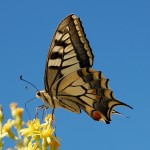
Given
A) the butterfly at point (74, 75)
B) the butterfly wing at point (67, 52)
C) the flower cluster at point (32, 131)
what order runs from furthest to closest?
the butterfly wing at point (67, 52) < the butterfly at point (74, 75) < the flower cluster at point (32, 131)

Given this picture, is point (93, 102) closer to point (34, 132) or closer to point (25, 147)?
point (34, 132)

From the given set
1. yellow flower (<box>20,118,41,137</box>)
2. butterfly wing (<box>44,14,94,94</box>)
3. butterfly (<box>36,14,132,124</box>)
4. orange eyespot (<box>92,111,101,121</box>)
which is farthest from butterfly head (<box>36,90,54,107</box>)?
yellow flower (<box>20,118,41,137</box>)

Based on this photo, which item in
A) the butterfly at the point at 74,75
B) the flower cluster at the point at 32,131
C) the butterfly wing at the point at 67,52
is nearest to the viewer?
the flower cluster at the point at 32,131

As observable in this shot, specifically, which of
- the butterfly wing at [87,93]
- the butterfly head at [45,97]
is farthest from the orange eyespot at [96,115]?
the butterfly head at [45,97]

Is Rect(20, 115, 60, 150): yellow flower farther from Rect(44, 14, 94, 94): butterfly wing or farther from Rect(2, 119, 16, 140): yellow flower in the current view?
Rect(44, 14, 94, 94): butterfly wing

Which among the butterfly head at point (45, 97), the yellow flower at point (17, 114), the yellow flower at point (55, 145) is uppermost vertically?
the butterfly head at point (45, 97)

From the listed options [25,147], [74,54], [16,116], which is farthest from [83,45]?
[25,147]

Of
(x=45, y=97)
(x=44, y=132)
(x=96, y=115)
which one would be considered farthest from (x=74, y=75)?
(x=44, y=132)

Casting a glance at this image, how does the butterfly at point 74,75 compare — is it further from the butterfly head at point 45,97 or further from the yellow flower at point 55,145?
the yellow flower at point 55,145
